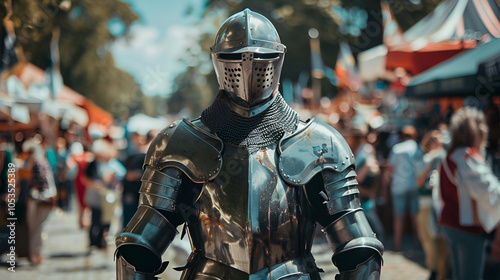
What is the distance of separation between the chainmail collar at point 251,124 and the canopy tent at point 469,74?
10.6 ft

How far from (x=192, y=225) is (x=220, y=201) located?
199 millimetres

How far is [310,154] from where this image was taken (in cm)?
249

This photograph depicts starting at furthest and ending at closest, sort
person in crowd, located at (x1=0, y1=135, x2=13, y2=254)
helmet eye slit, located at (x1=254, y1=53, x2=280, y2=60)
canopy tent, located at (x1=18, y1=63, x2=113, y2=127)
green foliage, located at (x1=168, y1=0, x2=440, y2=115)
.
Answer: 1. canopy tent, located at (x1=18, y1=63, x2=113, y2=127)
2. green foliage, located at (x1=168, y1=0, x2=440, y2=115)
3. person in crowd, located at (x1=0, y1=135, x2=13, y2=254)
4. helmet eye slit, located at (x1=254, y1=53, x2=280, y2=60)

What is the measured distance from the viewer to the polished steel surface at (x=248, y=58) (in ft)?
8.33

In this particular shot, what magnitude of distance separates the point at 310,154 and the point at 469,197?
7.16 ft

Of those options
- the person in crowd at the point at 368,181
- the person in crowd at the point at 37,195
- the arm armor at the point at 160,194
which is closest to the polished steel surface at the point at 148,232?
the arm armor at the point at 160,194

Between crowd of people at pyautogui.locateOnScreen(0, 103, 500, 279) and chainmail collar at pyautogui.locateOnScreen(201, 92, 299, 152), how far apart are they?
2092 millimetres

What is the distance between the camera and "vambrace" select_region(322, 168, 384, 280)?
2387 mm

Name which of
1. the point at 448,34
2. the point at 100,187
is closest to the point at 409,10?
the point at 448,34

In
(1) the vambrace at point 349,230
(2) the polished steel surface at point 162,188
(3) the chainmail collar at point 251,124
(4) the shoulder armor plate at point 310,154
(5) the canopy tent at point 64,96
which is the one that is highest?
(3) the chainmail collar at point 251,124

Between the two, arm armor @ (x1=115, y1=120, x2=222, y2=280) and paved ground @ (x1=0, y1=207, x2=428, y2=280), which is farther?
paved ground @ (x1=0, y1=207, x2=428, y2=280)

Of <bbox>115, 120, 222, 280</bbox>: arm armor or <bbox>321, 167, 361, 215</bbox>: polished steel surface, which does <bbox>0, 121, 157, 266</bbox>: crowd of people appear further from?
<bbox>321, 167, 361, 215</bbox>: polished steel surface

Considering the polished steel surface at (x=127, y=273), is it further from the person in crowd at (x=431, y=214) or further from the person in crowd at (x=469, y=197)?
the person in crowd at (x=431, y=214)

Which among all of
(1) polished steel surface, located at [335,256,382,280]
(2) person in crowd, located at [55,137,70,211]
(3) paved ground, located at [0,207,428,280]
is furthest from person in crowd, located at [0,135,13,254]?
(1) polished steel surface, located at [335,256,382,280]
